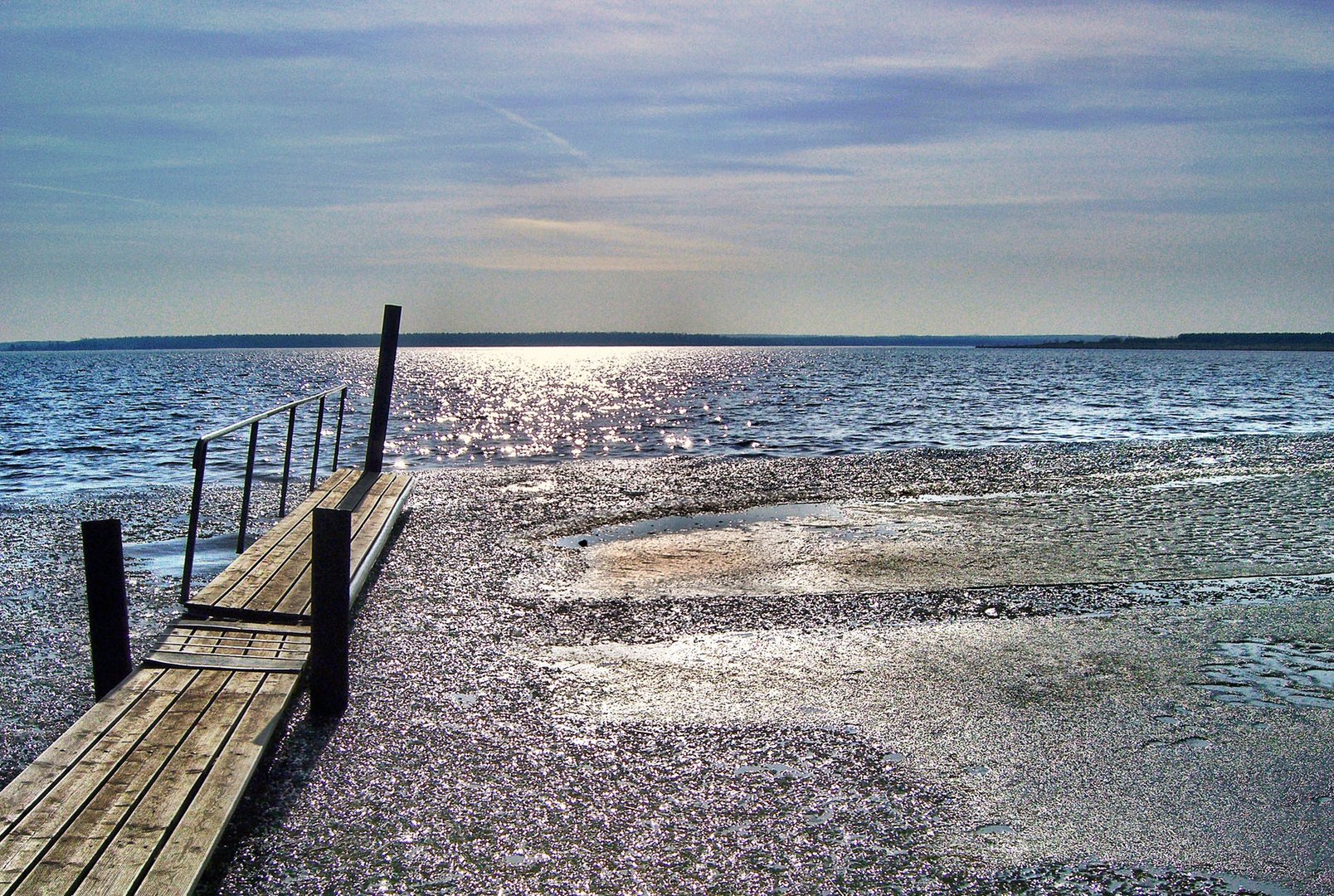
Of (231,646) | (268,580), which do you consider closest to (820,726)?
(231,646)

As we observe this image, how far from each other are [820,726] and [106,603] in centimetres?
363

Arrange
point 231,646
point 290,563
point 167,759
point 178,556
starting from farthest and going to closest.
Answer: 1. point 178,556
2. point 290,563
3. point 231,646
4. point 167,759

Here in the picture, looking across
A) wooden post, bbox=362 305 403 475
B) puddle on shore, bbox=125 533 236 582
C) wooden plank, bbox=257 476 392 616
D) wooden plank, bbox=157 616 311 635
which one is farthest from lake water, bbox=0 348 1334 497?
wooden plank, bbox=157 616 311 635

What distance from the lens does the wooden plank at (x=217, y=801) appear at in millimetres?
3068

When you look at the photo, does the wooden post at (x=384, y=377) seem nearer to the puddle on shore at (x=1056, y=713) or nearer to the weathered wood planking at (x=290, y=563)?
the weathered wood planking at (x=290, y=563)

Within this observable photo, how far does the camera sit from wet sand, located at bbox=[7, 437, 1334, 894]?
360 centimetres

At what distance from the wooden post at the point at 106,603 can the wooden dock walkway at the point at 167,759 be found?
0.45ft

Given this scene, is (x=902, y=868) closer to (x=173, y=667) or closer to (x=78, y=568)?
(x=173, y=667)

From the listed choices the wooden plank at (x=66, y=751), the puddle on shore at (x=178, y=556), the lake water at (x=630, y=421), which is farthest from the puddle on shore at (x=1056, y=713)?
the lake water at (x=630, y=421)

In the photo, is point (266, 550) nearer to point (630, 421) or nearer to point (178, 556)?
point (178, 556)

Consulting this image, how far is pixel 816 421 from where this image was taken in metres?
30.1

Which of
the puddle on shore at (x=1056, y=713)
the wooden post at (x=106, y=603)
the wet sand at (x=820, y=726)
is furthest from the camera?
the wooden post at (x=106, y=603)

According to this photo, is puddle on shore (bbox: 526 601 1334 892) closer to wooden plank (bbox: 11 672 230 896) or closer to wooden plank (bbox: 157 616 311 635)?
wooden plank (bbox: 157 616 311 635)

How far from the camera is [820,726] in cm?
489
